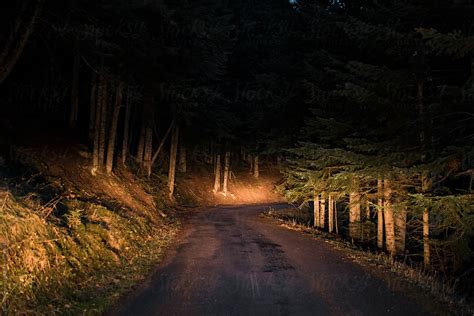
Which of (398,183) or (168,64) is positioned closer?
(398,183)

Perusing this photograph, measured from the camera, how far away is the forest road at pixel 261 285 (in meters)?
7.13

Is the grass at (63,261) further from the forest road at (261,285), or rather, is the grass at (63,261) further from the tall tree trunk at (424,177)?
the tall tree trunk at (424,177)

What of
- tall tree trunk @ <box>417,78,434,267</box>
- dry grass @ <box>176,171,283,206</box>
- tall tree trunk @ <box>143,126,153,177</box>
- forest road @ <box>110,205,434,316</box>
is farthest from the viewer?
dry grass @ <box>176,171,283,206</box>

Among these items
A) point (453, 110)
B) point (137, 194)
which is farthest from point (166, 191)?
point (453, 110)

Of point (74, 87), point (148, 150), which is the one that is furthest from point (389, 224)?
point (74, 87)

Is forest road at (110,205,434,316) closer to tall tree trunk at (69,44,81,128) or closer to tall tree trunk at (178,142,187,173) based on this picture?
tall tree trunk at (69,44,81,128)

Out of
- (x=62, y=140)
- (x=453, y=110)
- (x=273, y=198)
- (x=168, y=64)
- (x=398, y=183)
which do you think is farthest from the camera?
(x=273, y=198)

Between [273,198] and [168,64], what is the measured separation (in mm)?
25550

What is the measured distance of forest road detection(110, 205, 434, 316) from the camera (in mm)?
7133

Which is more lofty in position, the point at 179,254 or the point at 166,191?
the point at 166,191

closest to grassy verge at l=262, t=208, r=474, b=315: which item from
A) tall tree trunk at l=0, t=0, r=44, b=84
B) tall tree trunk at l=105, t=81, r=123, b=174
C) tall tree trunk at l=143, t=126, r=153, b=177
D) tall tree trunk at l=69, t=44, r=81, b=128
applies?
tall tree trunk at l=0, t=0, r=44, b=84

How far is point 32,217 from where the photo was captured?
8109 mm

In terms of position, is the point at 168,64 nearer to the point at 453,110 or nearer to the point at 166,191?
the point at 166,191

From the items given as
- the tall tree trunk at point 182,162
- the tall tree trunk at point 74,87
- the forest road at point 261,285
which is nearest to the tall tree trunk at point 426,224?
the forest road at point 261,285
